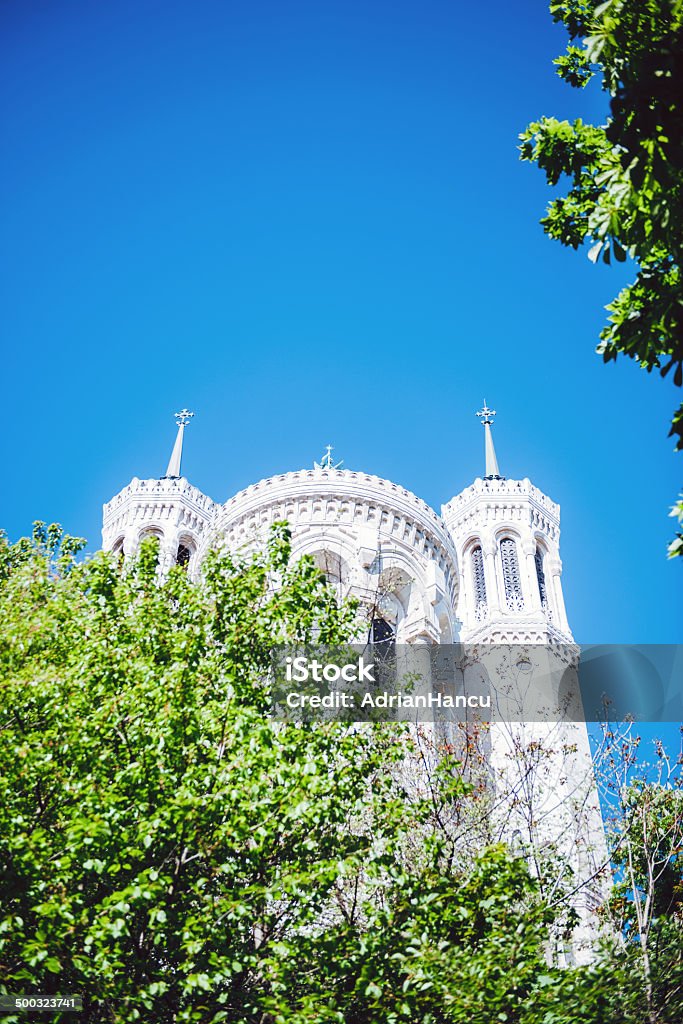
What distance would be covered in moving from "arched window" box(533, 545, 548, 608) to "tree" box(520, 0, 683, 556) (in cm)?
3104

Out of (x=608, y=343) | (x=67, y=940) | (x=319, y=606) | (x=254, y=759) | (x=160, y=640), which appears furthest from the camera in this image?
(x=319, y=606)

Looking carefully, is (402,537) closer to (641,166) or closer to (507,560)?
(507,560)

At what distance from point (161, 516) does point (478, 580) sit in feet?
44.5

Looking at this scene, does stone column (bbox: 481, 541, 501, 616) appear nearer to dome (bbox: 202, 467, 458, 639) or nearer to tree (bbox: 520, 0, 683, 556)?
dome (bbox: 202, 467, 458, 639)

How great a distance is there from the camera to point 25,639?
448 inches

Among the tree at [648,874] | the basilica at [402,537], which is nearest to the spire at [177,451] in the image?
the basilica at [402,537]

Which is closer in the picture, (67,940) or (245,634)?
(67,940)

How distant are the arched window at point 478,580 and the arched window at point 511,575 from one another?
94cm

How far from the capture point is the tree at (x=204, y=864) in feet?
29.2

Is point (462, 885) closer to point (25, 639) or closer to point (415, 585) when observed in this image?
point (25, 639)

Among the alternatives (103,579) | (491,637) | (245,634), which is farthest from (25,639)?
(491,637)

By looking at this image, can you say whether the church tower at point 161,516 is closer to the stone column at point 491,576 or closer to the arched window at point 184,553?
the arched window at point 184,553

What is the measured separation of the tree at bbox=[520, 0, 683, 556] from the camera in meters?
6.16

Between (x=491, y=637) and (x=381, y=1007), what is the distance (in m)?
26.5
